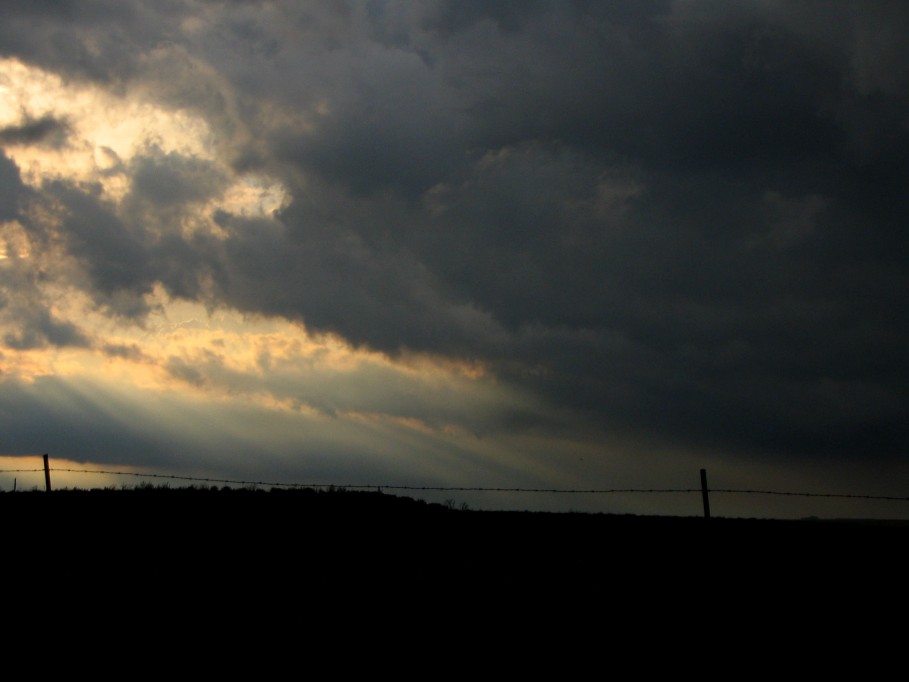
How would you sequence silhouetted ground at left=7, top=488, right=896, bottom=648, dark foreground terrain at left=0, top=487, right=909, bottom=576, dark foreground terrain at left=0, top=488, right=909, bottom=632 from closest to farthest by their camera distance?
silhouetted ground at left=7, top=488, right=896, bottom=648
dark foreground terrain at left=0, top=488, right=909, bottom=632
dark foreground terrain at left=0, top=487, right=909, bottom=576

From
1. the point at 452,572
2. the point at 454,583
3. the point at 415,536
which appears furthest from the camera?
the point at 415,536

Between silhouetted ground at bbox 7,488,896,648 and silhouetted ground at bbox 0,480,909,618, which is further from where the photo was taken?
silhouetted ground at bbox 0,480,909,618

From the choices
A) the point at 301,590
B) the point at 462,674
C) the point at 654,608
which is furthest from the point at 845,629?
the point at 301,590

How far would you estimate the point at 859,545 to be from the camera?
1908 centimetres

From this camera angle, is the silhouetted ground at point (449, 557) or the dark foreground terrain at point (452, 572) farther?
the silhouetted ground at point (449, 557)

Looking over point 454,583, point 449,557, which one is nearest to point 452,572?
point 454,583

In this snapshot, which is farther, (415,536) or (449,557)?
(415,536)

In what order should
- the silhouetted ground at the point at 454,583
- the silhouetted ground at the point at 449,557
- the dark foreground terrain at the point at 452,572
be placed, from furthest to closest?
the silhouetted ground at the point at 449,557
the dark foreground terrain at the point at 452,572
the silhouetted ground at the point at 454,583

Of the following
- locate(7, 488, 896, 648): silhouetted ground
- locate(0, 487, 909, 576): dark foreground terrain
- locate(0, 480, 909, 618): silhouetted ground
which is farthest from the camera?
locate(0, 487, 909, 576): dark foreground terrain

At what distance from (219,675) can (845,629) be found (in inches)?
364

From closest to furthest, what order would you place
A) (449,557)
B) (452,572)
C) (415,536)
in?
(452,572) < (449,557) < (415,536)

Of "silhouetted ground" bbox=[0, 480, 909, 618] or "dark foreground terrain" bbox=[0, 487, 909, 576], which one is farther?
"dark foreground terrain" bbox=[0, 487, 909, 576]

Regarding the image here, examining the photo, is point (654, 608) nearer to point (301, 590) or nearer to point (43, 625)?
point (301, 590)

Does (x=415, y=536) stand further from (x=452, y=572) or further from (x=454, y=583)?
(x=454, y=583)
